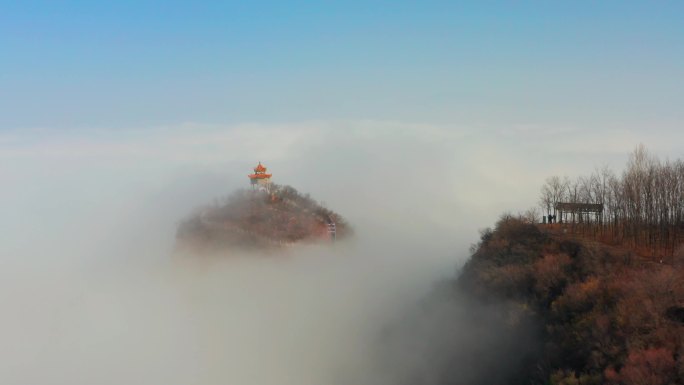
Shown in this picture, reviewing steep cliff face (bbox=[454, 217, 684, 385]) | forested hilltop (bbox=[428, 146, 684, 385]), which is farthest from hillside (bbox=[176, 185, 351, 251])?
steep cliff face (bbox=[454, 217, 684, 385])

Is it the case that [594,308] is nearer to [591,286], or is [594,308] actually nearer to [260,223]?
[591,286]

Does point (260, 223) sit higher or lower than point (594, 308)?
higher

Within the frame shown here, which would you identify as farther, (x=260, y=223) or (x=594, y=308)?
(x=260, y=223)

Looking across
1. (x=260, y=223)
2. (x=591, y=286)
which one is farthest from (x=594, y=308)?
(x=260, y=223)

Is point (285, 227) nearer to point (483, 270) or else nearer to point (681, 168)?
point (483, 270)

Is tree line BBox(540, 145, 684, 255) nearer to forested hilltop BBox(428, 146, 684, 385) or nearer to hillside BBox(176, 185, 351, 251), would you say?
forested hilltop BBox(428, 146, 684, 385)

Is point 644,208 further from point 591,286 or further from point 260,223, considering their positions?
point 260,223
